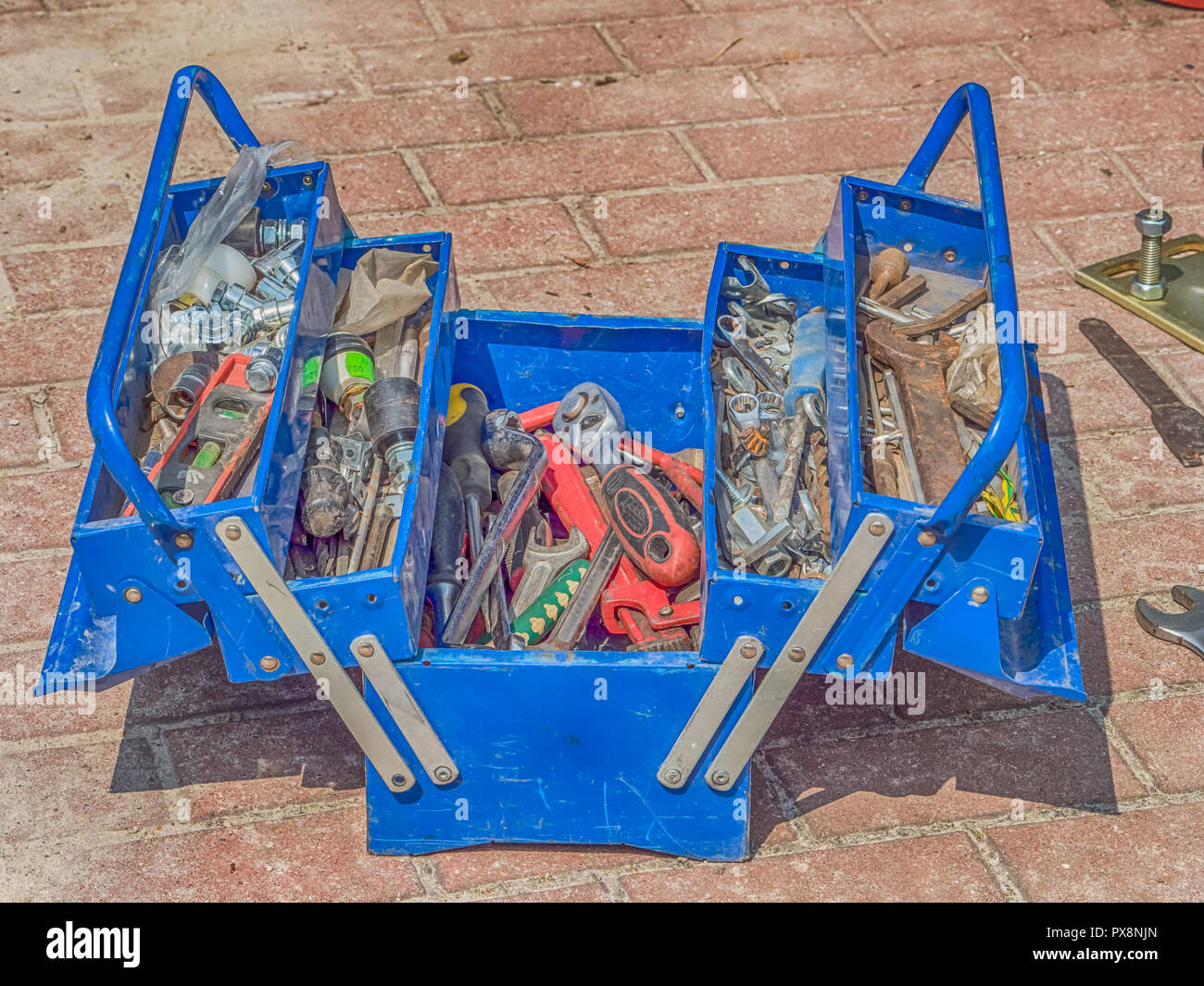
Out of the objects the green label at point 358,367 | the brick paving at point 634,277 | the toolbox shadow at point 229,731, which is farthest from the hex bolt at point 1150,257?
the toolbox shadow at point 229,731

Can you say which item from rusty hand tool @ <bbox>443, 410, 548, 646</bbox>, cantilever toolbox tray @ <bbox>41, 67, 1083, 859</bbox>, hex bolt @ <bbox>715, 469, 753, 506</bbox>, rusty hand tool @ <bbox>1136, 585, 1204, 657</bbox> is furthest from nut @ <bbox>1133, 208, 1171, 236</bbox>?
rusty hand tool @ <bbox>443, 410, 548, 646</bbox>

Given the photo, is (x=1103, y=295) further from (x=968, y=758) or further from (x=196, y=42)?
(x=196, y=42)

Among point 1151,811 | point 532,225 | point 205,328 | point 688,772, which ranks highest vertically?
point 205,328

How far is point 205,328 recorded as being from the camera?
10.4ft

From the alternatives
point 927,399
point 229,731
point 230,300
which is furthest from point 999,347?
point 229,731

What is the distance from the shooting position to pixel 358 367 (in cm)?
322

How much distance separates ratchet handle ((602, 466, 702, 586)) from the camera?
305 cm

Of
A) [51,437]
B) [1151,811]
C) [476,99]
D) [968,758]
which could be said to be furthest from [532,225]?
[1151,811]

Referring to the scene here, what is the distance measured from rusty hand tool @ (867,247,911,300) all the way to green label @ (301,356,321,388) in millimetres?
1390

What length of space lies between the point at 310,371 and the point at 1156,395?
8.88ft

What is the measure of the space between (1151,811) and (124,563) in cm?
233

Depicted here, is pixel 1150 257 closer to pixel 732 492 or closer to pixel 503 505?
pixel 732 492

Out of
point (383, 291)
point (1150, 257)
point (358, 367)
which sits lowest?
point (1150, 257)

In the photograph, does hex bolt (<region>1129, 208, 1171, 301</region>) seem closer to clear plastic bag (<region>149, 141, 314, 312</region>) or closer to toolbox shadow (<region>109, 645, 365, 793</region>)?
clear plastic bag (<region>149, 141, 314, 312</region>)
